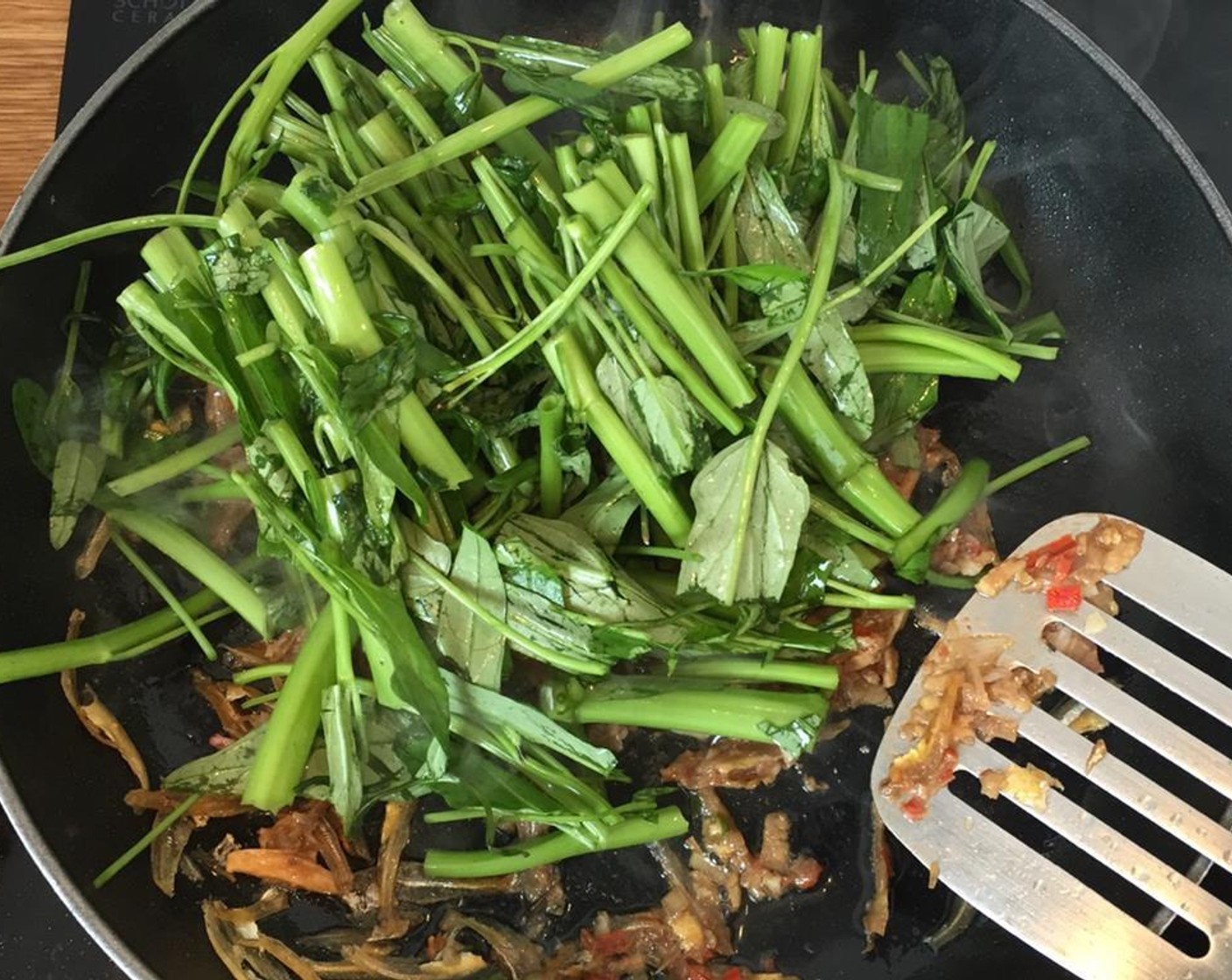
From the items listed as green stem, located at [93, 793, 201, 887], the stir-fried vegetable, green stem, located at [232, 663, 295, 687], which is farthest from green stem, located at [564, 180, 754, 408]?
green stem, located at [93, 793, 201, 887]

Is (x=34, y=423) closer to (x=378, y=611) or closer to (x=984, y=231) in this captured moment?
(x=378, y=611)

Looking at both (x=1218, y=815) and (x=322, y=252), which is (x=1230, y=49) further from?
(x=322, y=252)

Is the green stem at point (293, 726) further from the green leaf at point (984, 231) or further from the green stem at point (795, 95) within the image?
the green leaf at point (984, 231)

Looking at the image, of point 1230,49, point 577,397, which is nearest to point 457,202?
point 577,397

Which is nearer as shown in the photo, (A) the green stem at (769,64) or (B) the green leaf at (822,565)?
(B) the green leaf at (822,565)

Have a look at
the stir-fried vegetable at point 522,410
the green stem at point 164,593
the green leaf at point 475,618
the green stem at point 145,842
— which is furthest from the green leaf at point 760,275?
the green stem at point 145,842

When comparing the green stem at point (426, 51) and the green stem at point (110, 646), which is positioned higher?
the green stem at point (426, 51)

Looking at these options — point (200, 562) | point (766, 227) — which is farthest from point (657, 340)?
point (200, 562)
